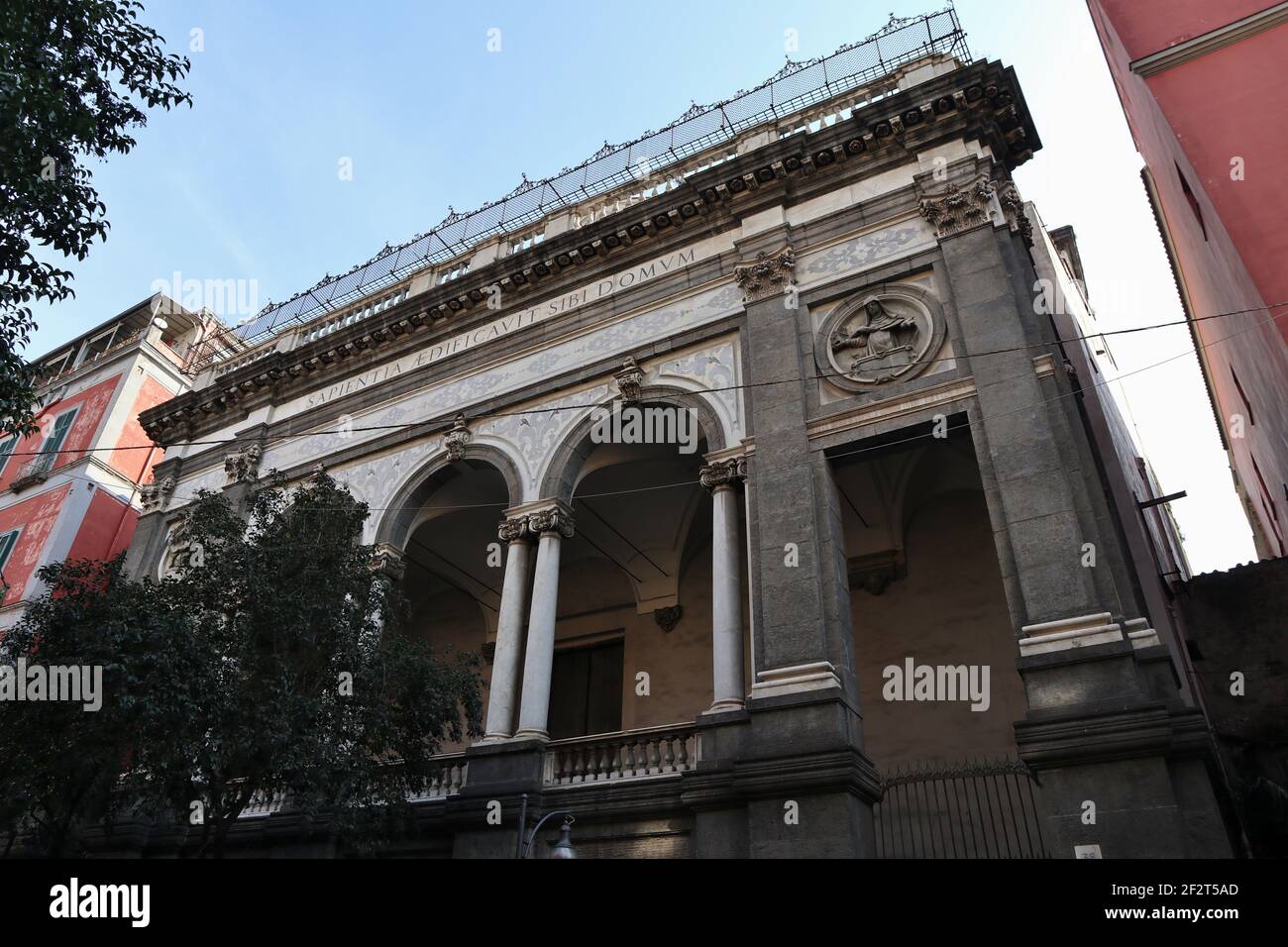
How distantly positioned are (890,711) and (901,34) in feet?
38.7

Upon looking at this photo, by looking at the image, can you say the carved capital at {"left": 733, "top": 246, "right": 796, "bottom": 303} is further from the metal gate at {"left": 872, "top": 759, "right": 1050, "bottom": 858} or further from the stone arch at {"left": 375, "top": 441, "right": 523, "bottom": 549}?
the metal gate at {"left": 872, "top": 759, "right": 1050, "bottom": 858}

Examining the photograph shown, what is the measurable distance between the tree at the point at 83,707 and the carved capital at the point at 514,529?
532 cm

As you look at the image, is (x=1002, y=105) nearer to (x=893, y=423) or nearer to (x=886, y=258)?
(x=886, y=258)

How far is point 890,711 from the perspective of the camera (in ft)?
48.9

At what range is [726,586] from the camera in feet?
39.3

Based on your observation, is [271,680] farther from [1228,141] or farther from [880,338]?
[1228,141]

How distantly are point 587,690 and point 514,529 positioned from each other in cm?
538

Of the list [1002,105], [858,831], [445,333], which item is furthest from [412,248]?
[858,831]

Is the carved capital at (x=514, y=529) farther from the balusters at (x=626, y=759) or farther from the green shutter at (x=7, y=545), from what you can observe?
the green shutter at (x=7, y=545)

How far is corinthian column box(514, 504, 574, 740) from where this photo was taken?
489 inches

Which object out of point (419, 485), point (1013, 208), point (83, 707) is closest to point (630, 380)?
point (419, 485)

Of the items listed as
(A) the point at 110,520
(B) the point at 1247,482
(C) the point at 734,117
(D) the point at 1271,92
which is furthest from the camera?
(B) the point at 1247,482

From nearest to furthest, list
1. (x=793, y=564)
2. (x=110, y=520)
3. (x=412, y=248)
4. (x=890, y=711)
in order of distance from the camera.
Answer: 1. (x=793, y=564)
2. (x=890, y=711)
3. (x=412, y=248)
4. (x=110, y=520)

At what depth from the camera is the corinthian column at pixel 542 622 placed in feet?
40.7
